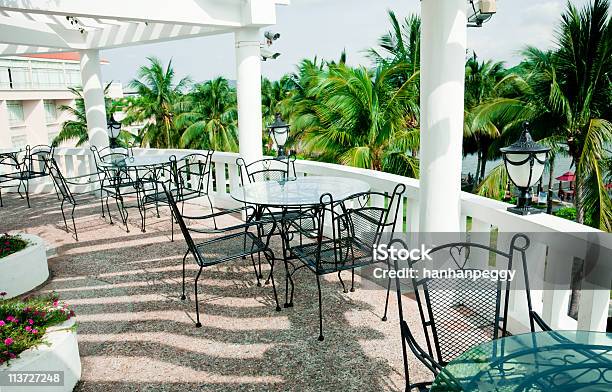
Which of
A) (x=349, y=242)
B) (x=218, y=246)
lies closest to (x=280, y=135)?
(x=218, y=246)

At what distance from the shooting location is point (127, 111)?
29016 mm

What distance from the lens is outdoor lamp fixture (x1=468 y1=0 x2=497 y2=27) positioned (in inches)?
189

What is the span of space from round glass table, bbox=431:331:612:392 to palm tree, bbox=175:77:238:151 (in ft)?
77.6

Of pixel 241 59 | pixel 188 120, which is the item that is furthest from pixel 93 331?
→ pixel 188 120

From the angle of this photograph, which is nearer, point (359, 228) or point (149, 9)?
point (359, 228)

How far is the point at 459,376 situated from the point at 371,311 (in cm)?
192

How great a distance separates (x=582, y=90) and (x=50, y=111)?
42978 mm

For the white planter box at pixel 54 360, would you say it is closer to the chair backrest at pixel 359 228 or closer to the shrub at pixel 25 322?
the shrub at pixel 25 322

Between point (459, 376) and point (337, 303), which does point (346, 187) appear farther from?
point (459, 376)

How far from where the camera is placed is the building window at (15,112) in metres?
37.1

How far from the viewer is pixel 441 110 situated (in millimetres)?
3275

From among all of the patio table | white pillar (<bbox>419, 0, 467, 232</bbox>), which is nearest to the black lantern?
the patio table

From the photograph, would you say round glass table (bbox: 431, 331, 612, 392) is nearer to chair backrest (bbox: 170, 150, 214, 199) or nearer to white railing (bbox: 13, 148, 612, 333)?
white railing (bbox: 13, 148, 612, 333)

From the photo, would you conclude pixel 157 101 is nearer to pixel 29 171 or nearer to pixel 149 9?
pixel 29 171
